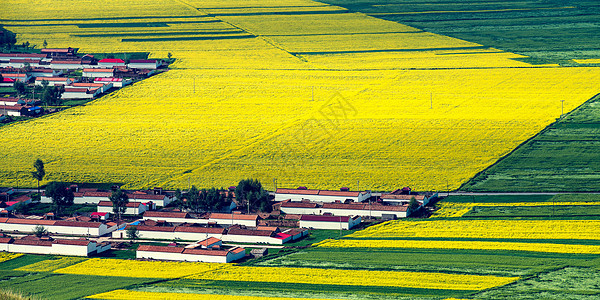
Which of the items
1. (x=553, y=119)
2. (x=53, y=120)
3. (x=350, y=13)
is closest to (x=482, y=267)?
(x=553, y=119)

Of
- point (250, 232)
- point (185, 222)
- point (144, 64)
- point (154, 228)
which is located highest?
point (144, 64)

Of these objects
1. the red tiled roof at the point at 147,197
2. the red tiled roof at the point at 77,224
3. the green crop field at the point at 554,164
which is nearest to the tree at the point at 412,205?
the green crop field at the point at 554,164

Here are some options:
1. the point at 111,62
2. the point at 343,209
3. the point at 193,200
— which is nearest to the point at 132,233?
the point at 193,200

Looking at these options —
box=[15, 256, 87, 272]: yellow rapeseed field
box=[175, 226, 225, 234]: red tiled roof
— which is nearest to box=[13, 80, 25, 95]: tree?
box=[175, 226, 225, 234]: red tiled roof

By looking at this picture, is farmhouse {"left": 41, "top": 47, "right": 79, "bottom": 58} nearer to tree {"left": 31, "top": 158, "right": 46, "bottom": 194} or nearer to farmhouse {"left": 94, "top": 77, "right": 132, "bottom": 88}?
farmhouse {"left": 94, "top": 77, "right": 132, "bottom": 88}

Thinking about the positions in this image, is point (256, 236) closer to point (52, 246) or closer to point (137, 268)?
point (137, 268)

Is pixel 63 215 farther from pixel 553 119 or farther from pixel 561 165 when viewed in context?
pixel 553 119
